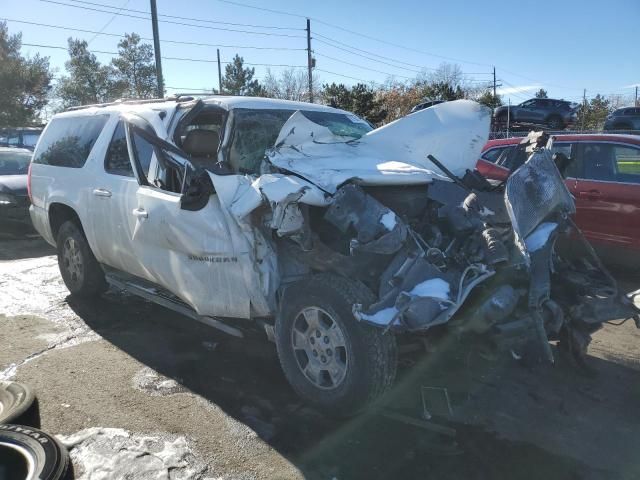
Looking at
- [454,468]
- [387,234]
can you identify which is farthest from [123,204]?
[454,468]

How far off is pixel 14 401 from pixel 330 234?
2123mm

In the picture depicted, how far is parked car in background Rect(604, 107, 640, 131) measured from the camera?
21.5 metres

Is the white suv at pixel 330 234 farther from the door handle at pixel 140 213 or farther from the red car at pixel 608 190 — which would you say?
the red car at pixel 608 190

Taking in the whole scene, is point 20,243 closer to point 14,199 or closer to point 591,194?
point 14,199

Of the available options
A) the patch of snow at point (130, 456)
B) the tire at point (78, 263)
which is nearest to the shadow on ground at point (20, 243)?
the tire at point (78, 263)

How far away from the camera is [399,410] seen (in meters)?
3.48

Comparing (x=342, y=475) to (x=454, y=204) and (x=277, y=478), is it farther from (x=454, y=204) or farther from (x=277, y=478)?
(x=454, y=204)

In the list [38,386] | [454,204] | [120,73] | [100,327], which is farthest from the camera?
[120,73]

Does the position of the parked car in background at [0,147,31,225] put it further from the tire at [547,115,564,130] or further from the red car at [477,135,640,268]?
the tire at [547,115,564,130]

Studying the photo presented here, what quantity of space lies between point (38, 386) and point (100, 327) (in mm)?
1235

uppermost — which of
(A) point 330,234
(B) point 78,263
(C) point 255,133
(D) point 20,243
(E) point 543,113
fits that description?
(E) point 543,113

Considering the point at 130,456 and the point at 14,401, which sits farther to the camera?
the point at 14,401

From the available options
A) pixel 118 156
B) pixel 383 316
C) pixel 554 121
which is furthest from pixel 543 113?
pixel 383 316

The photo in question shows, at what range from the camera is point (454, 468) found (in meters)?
2.88
